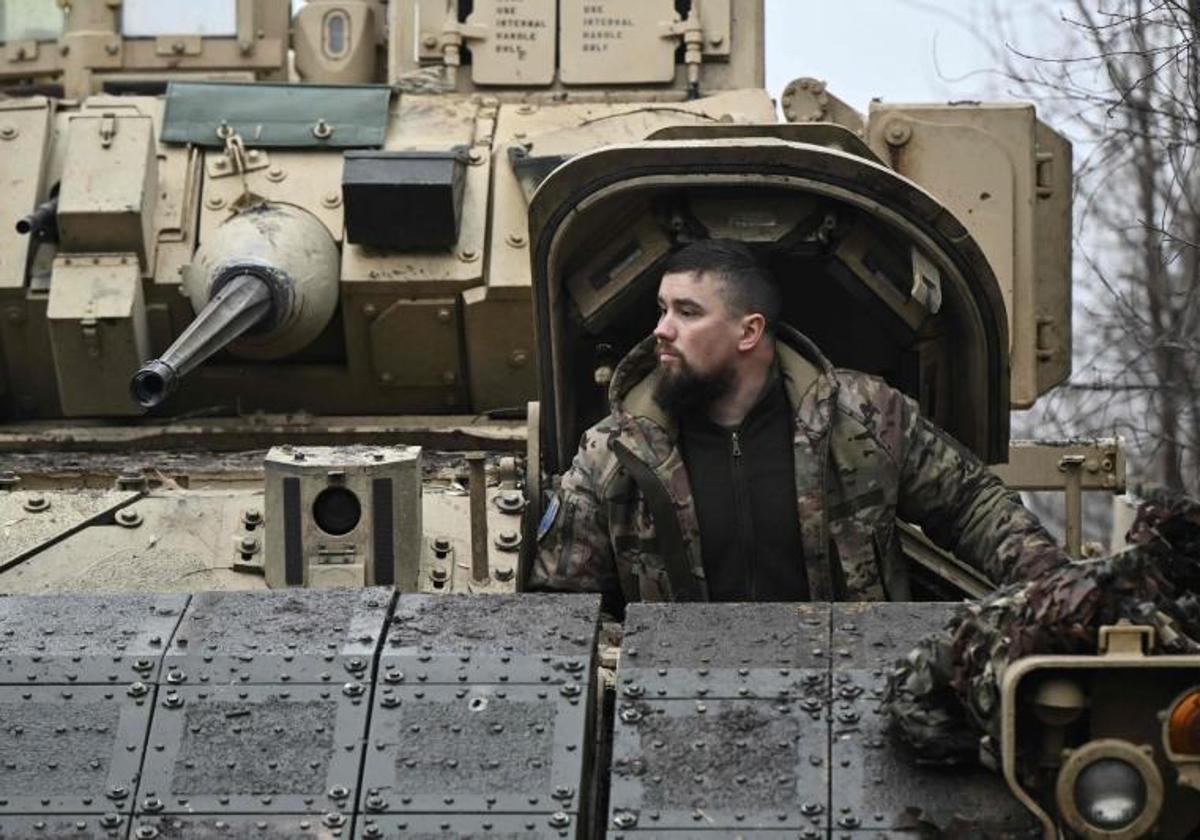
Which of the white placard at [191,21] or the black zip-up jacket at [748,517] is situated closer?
the black zip-up jacket at [748,517]

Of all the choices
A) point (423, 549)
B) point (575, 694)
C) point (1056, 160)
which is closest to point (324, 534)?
point (423, 549)

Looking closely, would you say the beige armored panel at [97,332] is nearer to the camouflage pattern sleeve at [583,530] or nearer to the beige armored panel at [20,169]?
the beige armored panel at [20,169]

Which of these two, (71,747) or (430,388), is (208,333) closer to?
(430,388)

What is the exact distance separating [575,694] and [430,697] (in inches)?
11.8

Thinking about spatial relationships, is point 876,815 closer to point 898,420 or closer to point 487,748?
point 487,748

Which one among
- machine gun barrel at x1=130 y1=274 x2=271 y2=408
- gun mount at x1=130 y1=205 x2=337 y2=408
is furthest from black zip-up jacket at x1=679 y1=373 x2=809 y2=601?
gun mount at x1=130 y1=205 x2=337 y2=408

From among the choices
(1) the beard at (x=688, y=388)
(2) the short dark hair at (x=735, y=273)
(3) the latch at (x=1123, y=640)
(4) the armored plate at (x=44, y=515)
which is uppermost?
(2) the short dark hair at (x=735, y=273)

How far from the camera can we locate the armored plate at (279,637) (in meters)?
6.40

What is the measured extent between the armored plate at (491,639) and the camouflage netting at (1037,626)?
723 millimetres

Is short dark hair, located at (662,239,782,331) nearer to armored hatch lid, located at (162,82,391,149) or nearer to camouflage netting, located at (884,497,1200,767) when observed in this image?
camouflage netting, located at (884,497,1200,767)

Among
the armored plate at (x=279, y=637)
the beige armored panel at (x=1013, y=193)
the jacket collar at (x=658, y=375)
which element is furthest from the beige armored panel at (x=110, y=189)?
the armored plate at (x=279, y=637)

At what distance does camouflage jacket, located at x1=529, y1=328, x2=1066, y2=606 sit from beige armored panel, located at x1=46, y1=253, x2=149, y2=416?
333cm

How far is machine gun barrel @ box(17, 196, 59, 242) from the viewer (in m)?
11.1

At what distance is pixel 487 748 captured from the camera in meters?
6.19
